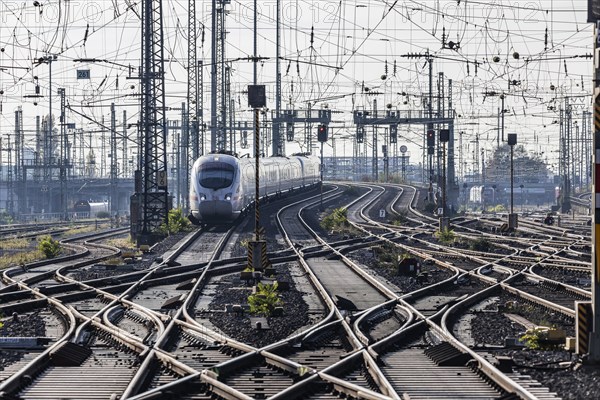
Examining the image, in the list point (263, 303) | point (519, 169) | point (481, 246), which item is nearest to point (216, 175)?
point (481, 246)

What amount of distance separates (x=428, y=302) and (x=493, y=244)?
2015cm

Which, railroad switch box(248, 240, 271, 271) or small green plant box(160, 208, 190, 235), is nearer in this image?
railroad switch box(248, 240, 271, 271)

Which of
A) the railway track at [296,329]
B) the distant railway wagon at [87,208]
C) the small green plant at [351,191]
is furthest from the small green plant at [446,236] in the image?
the distant railway wagon at [87,208]

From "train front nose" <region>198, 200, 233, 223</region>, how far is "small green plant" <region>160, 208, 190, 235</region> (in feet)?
3.88

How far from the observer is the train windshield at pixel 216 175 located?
51.0m

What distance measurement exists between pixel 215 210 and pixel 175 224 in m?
1.99

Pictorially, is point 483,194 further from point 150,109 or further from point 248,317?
point 248,317

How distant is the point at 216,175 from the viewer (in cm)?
5109

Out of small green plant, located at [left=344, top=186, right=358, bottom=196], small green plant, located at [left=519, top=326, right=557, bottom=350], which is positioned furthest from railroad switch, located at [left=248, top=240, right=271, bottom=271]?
small green plant, located at [left=344, top=186, right=358, bottom=196]

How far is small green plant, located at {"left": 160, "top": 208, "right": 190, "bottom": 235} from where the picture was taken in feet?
164

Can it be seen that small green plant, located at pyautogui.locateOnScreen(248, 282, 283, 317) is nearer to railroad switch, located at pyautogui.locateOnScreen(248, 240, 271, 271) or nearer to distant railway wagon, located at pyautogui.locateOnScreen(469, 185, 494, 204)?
railroad switch, located at pyautogui.locateOnScreen(248, 240, 271, 271)

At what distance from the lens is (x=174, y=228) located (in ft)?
169

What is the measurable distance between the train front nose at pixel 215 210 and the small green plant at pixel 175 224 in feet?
3.88

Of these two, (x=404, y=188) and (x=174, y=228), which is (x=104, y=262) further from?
(x=404, y=188)
